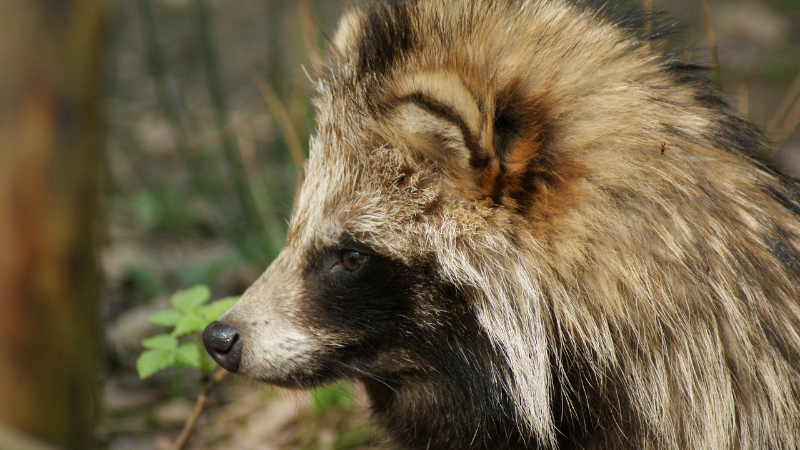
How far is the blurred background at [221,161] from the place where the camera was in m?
4.27

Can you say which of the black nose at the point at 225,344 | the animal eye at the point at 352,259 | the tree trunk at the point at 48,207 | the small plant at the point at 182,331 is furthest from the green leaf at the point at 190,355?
the animal eye at the point at 352,259

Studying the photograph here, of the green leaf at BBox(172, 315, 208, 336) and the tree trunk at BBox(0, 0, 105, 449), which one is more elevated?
the tree trunk at BBox(0, 0, 105, 449)

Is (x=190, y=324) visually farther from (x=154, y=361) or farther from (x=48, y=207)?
(x=48, y=207)

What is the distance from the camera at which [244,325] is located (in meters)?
2.84

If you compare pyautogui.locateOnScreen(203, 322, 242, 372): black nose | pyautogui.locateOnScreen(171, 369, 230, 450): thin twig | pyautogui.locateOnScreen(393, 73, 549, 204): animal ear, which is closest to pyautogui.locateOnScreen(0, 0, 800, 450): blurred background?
pyautogui.locateOnScreen(171, 369, 230, 450): thin twig

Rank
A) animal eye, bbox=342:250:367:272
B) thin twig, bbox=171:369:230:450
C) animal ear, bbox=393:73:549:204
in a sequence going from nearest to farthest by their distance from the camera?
animal ear, bbox=393:73:549:204 → animal eye, bbox=342:250:367:272 → thin twig, bbox=171:369:230:450

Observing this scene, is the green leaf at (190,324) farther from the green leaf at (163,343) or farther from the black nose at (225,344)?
the black nose at (225,344)

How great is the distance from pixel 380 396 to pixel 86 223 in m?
1.25

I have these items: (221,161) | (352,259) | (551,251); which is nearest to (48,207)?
(352,259)

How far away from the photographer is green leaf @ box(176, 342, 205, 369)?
3.04 meters

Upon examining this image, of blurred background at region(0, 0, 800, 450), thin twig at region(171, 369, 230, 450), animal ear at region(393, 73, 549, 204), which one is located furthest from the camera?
blurred background at region(0, 0, 800, 450)

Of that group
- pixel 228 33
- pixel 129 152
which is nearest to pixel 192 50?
pixel 228 33

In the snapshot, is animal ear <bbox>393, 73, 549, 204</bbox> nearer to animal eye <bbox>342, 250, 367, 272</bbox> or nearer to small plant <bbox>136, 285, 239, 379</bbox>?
animal eye <bbox>342, 250, 367, 272</bbox>

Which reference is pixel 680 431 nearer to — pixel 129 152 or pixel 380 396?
pixel 380 396
